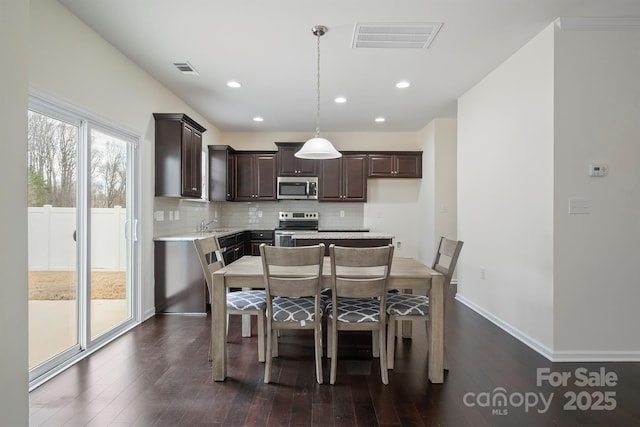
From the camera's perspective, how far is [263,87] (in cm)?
423

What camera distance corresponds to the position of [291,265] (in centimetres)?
228

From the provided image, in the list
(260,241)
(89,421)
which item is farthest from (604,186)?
(260,241)

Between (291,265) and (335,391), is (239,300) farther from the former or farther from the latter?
(335,391)

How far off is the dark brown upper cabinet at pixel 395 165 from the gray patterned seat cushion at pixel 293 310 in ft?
13.6

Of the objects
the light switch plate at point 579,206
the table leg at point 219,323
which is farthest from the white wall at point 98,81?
the light switch plate at point 579,206

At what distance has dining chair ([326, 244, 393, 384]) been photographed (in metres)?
2.29

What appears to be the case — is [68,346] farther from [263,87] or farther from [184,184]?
[263,87]

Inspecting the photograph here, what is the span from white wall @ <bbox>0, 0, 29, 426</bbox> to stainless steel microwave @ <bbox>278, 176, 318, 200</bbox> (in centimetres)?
503

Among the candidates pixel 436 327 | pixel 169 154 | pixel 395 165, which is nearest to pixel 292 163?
pixel 395 165

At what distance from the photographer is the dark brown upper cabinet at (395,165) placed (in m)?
6.39

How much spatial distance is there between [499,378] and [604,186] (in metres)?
1.78

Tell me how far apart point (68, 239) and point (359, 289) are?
236 centimetres

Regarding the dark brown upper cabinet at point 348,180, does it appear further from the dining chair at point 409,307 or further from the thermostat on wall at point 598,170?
the thermostat on wall at point 598,170

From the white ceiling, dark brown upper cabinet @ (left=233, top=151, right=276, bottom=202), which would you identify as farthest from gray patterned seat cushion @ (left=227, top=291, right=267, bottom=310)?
dark brown upper cabinet @ (left=233, top=151, right=276, bottom=202)
